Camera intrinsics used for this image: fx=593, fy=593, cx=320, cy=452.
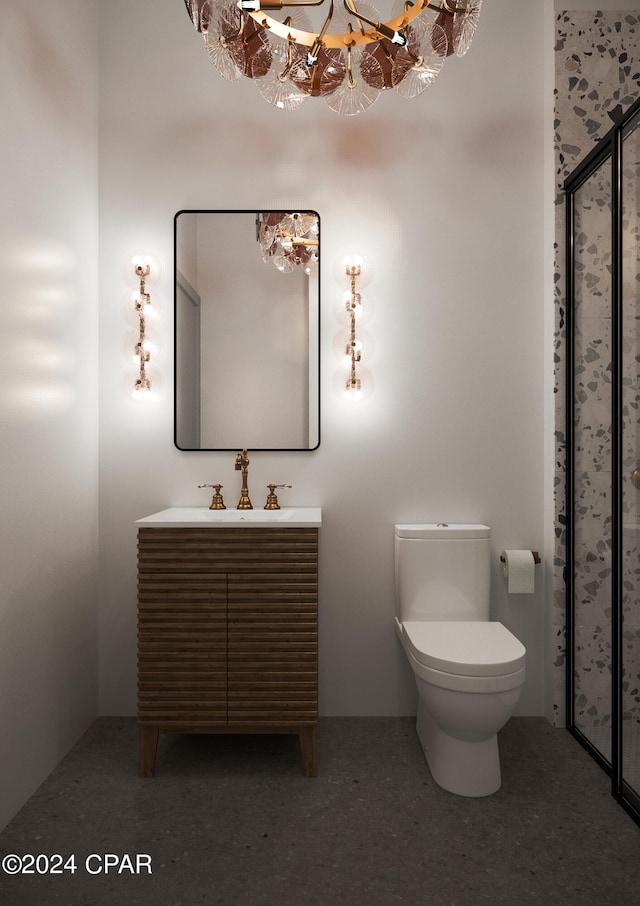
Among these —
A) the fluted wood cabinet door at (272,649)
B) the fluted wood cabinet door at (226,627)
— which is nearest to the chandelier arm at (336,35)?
the fluted wood cabinet door at (226,627)

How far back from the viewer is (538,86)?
250 cm

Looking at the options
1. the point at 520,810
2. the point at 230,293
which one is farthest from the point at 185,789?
the point at 230,293

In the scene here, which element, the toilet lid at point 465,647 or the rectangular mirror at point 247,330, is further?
the rectangular mirror at point 247,330

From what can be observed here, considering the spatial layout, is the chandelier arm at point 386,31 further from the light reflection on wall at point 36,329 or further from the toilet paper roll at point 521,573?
the toilet paper roll at point 521,573

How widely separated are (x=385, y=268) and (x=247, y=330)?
64cm

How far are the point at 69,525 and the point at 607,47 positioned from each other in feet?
9.29

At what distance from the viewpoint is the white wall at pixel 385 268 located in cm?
250

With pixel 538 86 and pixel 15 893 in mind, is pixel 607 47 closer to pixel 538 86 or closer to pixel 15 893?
pixel 538 86

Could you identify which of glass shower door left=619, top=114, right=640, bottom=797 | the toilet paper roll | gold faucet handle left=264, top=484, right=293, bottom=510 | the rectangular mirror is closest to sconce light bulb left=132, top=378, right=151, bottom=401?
the rectangular mirror

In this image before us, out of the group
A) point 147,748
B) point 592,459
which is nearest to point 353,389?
point 592,459

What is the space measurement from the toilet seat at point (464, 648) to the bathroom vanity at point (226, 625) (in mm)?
373

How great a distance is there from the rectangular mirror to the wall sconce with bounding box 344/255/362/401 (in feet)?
0.43

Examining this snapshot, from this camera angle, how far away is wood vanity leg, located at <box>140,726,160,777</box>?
203cm

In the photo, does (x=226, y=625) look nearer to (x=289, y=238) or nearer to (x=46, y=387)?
(x=46, y=387)
